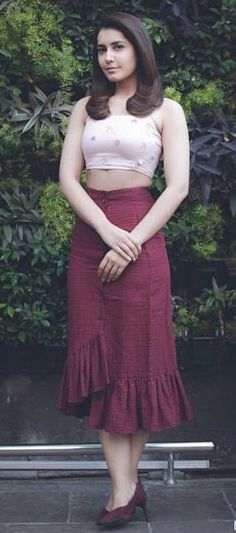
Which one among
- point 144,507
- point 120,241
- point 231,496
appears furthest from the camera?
point 231,496

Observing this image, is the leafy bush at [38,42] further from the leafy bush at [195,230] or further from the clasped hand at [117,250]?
the clasped hand at [117,250]

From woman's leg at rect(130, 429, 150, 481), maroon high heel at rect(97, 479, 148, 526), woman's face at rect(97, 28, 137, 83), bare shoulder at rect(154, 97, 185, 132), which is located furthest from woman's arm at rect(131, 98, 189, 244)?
maroon high heel at rect(97, 479, 148, 526)

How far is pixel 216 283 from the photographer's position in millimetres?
5164

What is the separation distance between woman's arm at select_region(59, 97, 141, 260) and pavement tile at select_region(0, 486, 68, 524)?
3.90 feet

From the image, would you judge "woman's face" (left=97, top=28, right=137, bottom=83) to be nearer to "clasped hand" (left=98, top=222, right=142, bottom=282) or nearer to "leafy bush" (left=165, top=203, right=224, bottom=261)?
"clasped hand" (left=98, top=222, right=142, bottom=282)

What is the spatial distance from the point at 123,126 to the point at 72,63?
111 centimetres

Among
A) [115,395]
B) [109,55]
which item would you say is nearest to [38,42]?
[109,55]

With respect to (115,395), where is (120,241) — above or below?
above

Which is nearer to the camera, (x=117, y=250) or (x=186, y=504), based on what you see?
(x=117, y=250)

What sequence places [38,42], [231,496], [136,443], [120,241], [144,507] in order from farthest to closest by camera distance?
[38,42] → [231,496] → [144,507] → [136,443] → [120,241]

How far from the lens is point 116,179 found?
4.08 m

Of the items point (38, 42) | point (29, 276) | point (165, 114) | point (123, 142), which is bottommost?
point (29, 276)

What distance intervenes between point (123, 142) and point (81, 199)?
0.91 ft

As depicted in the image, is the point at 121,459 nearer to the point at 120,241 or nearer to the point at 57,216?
the point at 120,241
